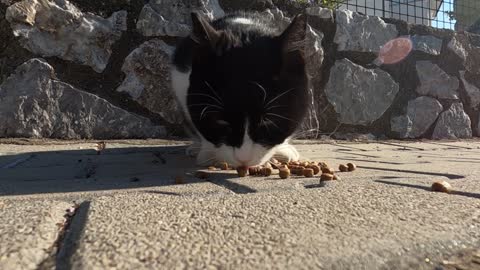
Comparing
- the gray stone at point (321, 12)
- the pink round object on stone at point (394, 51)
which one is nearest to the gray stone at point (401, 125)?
the pink round object on stone at point (394, 51)

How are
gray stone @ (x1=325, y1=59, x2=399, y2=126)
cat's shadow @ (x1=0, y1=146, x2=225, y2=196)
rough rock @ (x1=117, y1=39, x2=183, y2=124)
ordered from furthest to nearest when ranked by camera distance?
gray stone @ (x1=325, y1=59, x2=399, y2=126) → rough rock @ (x1=117, y1=39, x2=183, y2=124) → cat's shadow @ (x1=0, y1=146, x2=225, y2=196)

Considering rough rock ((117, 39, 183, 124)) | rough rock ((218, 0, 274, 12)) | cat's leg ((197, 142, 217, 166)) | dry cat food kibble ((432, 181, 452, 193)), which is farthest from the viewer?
rough rock ((218, 0, 274, 12))

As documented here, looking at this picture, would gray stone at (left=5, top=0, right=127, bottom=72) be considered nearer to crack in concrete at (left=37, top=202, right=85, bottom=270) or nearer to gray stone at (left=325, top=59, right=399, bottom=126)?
gray stone at (left=325, top=59, right=399, bottom=126)

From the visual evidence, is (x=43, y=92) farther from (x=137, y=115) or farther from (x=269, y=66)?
(x=269, y=66)

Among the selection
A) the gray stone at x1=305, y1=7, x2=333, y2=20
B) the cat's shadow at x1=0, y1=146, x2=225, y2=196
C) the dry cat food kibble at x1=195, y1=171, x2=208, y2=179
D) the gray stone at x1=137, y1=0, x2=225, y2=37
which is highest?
Result: the gray stone at x1=305, y1=7, x2=333, y2=20

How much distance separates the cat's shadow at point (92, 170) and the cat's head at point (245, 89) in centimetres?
17

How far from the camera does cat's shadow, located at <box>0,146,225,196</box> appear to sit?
3.87 ft

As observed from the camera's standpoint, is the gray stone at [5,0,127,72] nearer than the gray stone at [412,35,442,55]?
Yes

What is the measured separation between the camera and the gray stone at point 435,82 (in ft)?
11.3

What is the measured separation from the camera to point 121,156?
190cm

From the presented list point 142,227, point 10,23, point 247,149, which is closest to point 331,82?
point 247,149

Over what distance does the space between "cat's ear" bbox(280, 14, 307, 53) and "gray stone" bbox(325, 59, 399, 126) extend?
4.88 feet

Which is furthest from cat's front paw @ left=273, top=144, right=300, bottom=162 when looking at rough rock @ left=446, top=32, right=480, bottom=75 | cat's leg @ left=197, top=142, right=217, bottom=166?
rough rock @ left=446, top=32, right=480, bottom=75

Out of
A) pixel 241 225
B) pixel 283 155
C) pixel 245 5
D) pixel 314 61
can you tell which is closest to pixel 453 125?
pixel 314 61
